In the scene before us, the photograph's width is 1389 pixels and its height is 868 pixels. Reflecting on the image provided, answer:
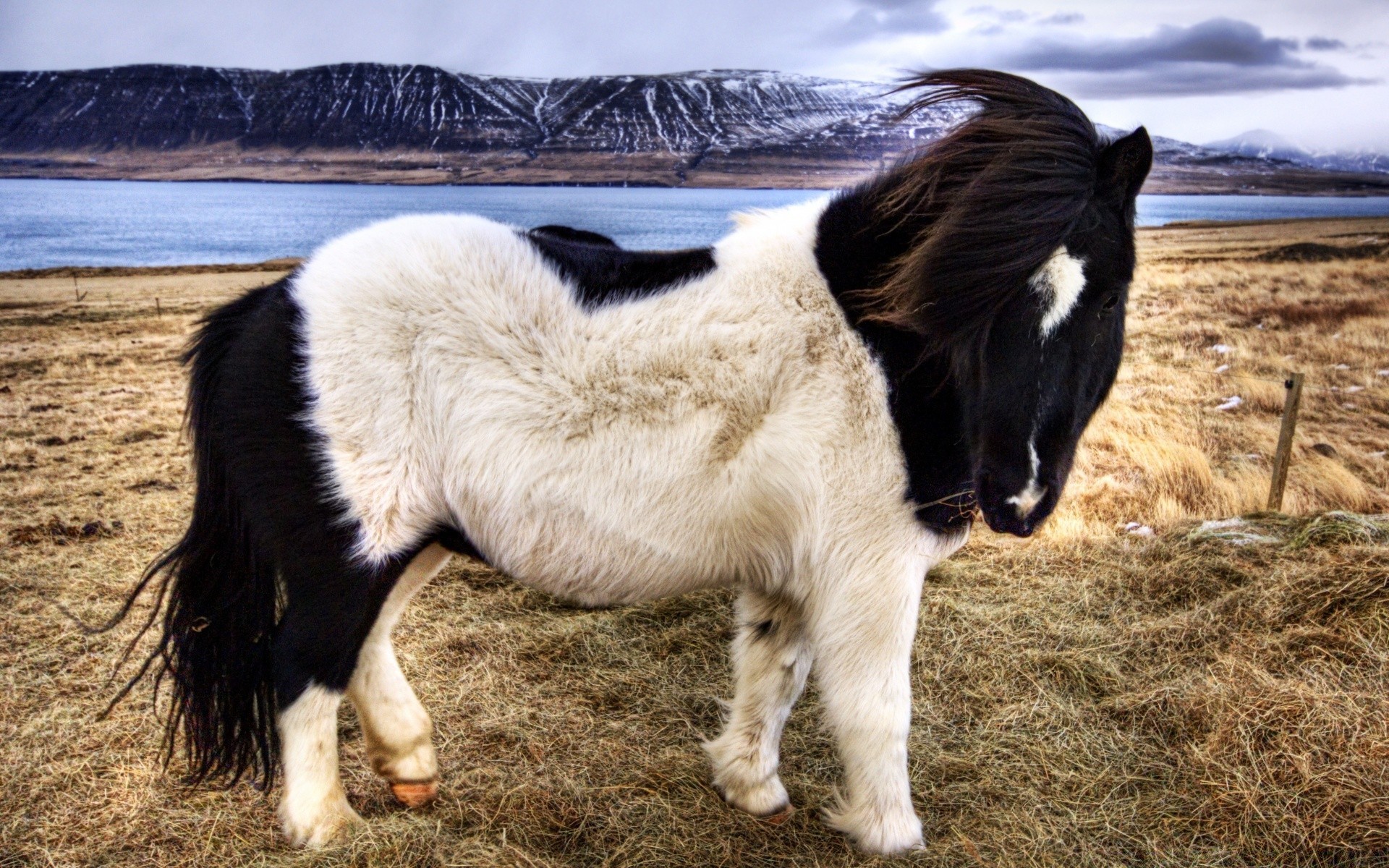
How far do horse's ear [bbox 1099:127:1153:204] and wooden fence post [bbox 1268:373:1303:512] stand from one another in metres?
4.45

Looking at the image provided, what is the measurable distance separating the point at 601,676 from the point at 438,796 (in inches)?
38.5

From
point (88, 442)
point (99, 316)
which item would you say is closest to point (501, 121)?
point (99, 316)

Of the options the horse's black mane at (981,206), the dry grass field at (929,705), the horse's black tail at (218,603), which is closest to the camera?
the horse's black mane at (981,206)

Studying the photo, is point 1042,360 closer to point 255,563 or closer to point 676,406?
point 676,406

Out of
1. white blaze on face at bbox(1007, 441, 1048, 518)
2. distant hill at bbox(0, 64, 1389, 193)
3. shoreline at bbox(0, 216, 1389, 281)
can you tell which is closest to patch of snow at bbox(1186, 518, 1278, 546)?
white blaze on face at bbox(1007, 441, 1048, 518)

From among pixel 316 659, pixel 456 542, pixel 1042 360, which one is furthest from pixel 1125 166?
pixel 316 659

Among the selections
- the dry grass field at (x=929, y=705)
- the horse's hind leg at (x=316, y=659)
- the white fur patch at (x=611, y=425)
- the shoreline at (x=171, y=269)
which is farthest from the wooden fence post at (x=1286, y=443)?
the shoreline at (x=171, y=269)

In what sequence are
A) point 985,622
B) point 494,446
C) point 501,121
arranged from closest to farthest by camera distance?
point 494,446, point 985,622, point 501,121

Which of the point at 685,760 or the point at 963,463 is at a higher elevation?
the point at 963,463

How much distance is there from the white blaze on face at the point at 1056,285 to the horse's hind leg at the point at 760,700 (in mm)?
1236

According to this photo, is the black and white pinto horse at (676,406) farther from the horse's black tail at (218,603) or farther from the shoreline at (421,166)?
the shoreline at (421,166)

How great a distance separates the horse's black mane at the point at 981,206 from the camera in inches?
78.1

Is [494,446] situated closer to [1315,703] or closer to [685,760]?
[685,760]

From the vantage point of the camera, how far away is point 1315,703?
2932 millimetres
